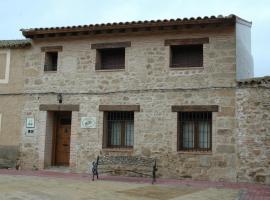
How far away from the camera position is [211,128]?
13.5 meters

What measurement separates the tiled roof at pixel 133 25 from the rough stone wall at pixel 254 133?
2353 millimetres

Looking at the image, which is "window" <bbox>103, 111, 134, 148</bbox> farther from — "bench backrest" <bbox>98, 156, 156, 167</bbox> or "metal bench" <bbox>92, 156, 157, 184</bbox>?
"bench backrest" <bbox>98, 156, 156, 167</bbox>

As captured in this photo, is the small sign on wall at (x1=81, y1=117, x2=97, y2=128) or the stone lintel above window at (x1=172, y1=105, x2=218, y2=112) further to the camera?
the small sign on wall at (x1=81, y1=117, x2=97, y2=128)

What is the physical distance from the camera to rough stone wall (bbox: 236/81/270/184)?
12.6m

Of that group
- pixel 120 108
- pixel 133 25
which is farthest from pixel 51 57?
pixel 133 25

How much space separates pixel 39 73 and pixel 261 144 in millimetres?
8473

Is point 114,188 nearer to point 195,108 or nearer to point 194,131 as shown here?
point 194,131

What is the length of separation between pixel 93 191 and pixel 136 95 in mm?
4870

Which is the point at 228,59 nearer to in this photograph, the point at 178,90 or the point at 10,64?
the point at 178,90

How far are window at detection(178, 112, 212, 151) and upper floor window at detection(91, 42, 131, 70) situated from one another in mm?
3005

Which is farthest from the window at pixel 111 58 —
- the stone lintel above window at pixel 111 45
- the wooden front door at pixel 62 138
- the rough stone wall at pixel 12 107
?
the rough stone wall at pixel 12 107

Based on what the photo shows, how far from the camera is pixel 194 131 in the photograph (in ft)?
45.4

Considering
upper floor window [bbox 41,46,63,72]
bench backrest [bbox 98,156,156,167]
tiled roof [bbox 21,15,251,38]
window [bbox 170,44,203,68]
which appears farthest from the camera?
upper floor window [bbox 41,46,63,72]

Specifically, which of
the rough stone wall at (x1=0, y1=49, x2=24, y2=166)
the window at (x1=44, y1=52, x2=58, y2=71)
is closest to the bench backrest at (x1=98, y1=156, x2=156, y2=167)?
the rough stone wall at (x1=0, y1=49, x2=24, y2=166)
